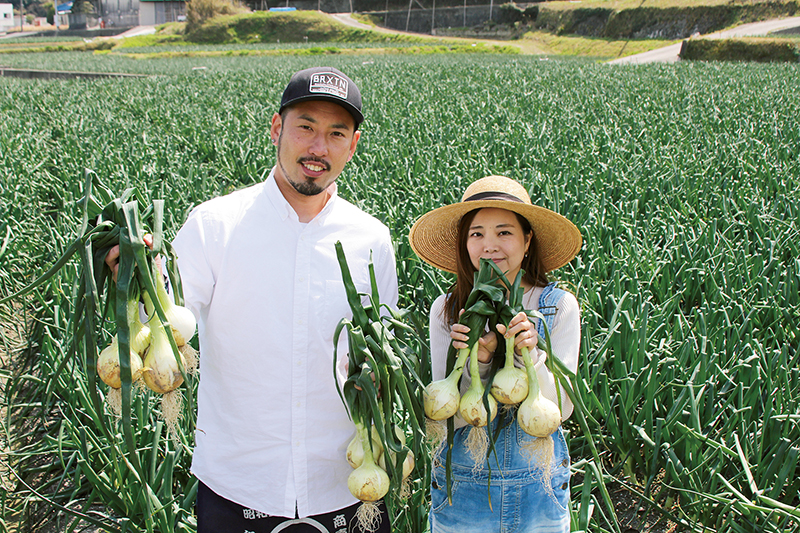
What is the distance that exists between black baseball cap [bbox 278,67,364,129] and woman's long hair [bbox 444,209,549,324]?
408 millimetres

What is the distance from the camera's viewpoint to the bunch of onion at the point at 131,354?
A: 3.38 ft

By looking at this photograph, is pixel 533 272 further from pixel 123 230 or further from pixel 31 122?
pixel 31 122

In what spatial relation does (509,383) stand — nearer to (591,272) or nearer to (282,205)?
(282,205)

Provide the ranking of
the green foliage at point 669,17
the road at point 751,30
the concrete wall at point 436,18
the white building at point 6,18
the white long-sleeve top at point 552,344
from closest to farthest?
the white long-sleeve top at point 552,344, the road at point 751,30, the green foliage at point 669,17, the concrete wall at point 436,18, the white building at point 6,18

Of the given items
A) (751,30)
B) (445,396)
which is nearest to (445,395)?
(445,396)

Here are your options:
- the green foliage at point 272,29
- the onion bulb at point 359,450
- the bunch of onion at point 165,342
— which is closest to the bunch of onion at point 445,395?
the onion bulb at point 359,450

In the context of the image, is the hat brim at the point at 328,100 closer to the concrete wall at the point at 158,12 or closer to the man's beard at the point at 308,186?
the man's beard at the point at 308,186

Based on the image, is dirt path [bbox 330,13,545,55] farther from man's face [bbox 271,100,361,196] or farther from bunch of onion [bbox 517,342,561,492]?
bunch of onion [bbox 517,342,561,492]

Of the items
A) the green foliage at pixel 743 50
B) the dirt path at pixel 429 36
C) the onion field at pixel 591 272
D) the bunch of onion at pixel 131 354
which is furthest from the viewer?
the dirt path at pixel 429 36

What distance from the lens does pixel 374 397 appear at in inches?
43.4

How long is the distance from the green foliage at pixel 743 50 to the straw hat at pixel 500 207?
22927mm

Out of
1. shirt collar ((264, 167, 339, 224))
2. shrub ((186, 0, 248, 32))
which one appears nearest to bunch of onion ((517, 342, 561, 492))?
shirt collar ((264, 167, 339, 224))

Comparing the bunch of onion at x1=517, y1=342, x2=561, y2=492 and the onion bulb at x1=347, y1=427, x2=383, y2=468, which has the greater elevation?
the bunch of onion at x1=517, y1=342, x2=561, y2=492

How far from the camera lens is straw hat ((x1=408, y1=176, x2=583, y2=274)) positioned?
1427 millimetres
